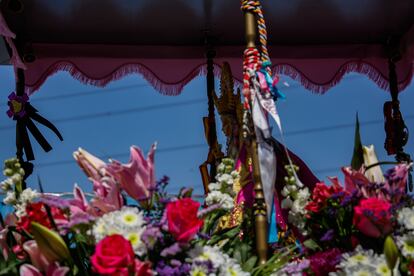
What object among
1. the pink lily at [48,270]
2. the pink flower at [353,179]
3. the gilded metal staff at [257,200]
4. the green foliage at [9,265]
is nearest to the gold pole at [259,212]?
the gilded metal staff at [257,200]

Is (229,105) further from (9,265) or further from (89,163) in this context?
(9,265)

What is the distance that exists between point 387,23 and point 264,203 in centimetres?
238

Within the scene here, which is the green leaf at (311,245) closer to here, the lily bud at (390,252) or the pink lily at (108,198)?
the lily bud at (390,252)

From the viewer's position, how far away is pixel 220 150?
13.4 ft

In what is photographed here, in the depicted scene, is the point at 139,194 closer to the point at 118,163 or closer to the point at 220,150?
the point at 118,163

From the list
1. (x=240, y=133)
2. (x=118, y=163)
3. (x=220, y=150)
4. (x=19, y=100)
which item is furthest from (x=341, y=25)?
(x=118, y=163)

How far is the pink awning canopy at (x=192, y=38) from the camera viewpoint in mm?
3938

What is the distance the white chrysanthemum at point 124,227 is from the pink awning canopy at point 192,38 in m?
2.22

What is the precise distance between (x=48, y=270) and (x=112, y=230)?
21cm

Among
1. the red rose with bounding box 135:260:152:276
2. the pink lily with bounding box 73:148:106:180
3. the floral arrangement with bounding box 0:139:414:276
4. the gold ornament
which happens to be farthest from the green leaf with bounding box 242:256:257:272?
the gold ornament

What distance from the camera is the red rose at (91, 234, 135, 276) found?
67.9 inches

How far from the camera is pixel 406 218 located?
6.27 ft

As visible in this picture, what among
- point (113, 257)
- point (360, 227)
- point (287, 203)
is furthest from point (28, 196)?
point (360, 227)

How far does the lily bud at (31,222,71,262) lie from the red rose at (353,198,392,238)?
0.79 m
